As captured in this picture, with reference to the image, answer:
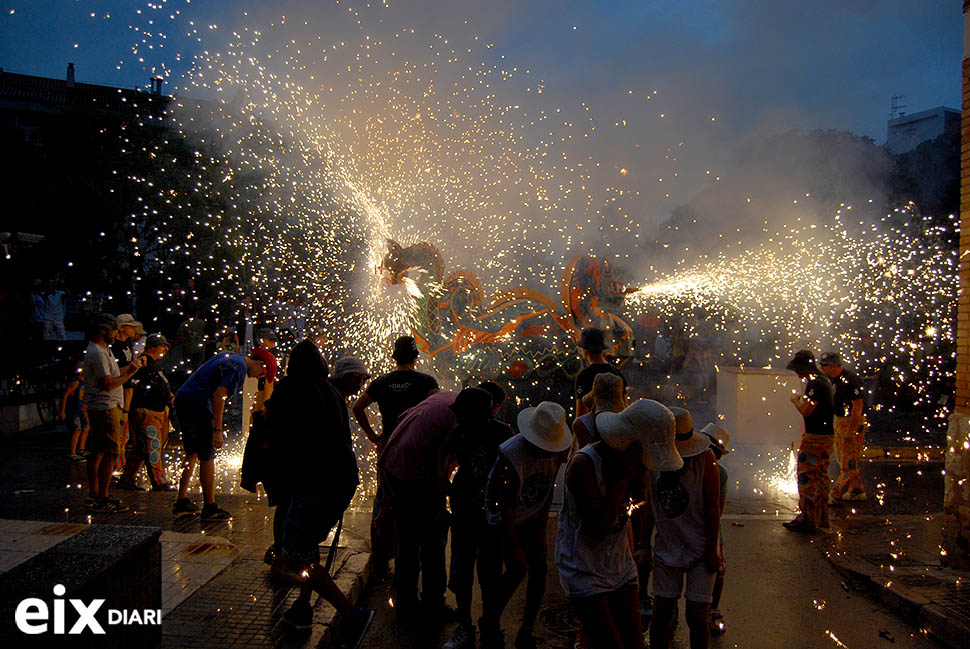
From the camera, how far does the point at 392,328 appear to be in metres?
10.5

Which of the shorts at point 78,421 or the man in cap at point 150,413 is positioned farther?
the shorts at point 78,421

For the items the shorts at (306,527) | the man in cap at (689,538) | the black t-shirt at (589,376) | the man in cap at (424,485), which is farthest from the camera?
the black t-shirt at (589,376)

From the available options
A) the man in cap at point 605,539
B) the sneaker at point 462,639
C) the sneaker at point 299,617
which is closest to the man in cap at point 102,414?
the sneaker at point 299,617

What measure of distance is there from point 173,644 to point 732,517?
528 cm

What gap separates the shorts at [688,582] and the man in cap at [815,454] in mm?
3582

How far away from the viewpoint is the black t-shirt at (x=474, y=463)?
391cm

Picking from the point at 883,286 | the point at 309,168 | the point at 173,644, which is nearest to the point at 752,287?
the point at 883,286

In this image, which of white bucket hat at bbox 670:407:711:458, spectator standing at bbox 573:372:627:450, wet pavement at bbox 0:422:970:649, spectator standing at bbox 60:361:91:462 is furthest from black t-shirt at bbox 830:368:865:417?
spectator standing at bbox 60:361:91:462

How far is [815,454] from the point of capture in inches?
253

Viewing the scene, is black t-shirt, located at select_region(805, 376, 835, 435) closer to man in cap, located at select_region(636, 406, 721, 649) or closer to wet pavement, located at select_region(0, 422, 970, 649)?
wet pavement, located at select_region(0, 422, 970, 649)

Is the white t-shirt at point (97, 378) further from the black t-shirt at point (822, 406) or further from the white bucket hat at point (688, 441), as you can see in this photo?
the black t-shirt at point (822, 406)

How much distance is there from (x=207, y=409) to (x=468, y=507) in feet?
9.48

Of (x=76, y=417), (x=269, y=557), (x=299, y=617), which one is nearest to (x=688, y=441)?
(x=299, y=617)

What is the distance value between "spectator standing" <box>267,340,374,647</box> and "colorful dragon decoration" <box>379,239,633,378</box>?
5.59 metres
